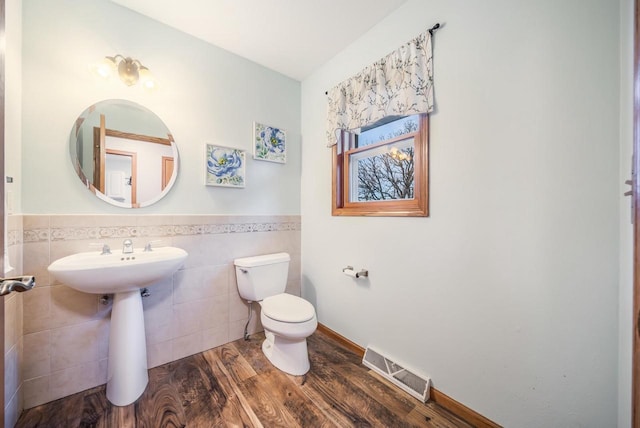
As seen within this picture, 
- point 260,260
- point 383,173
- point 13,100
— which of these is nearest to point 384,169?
point 383,173

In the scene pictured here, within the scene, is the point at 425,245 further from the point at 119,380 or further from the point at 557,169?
the point at 119,380

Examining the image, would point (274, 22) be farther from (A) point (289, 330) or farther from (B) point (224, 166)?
(A) point (289, 330)

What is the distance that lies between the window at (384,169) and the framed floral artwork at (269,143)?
0.51m

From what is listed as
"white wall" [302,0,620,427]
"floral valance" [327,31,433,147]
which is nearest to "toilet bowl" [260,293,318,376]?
"white wall" [302,0,620,427]

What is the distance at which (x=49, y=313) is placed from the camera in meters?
1.33

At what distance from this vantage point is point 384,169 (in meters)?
1.77

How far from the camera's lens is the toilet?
1.52 metres

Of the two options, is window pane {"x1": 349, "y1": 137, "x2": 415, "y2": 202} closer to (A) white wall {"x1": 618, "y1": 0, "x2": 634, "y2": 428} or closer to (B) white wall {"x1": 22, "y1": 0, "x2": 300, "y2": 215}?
(B) white wall {"x1": 22, "y1": 0, "x2": 300, "y2": 215}

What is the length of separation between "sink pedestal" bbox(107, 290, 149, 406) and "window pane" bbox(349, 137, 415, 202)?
1596 millimetres

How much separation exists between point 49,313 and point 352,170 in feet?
6.79

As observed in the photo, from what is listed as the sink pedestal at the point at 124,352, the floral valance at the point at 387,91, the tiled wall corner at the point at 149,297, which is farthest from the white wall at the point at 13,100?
the floral valance at the point at 387,91

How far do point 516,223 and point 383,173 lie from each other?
88 centimetres

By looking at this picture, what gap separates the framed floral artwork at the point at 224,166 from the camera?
71.7 inches

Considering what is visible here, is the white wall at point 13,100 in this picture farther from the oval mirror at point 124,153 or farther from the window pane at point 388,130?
the window pane at point 388,130
